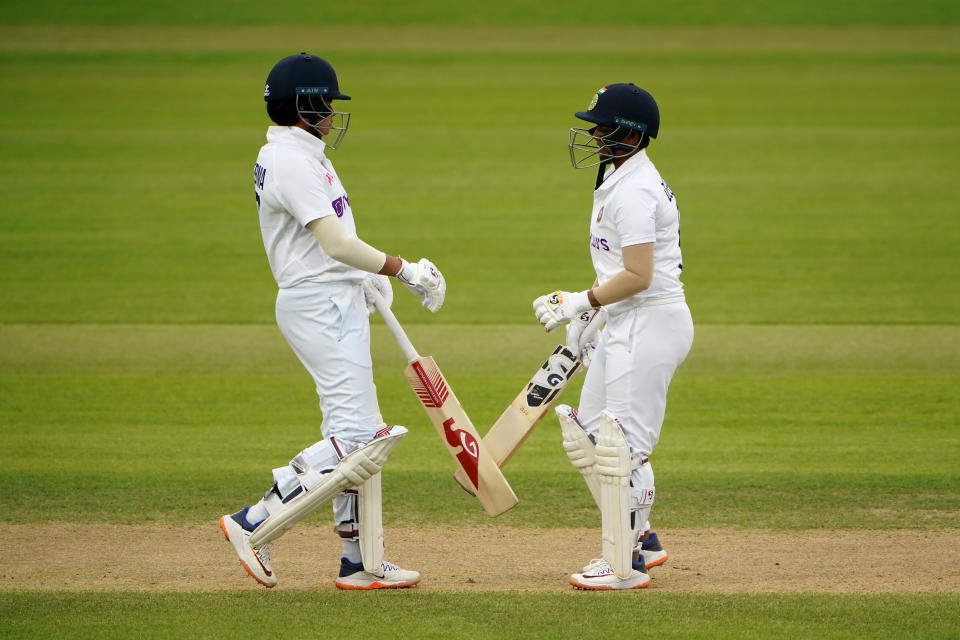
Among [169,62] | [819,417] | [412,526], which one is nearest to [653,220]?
[412,526]

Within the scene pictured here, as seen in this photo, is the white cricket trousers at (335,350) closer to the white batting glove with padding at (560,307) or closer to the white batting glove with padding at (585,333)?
the white batting glove with padding at (560,307)

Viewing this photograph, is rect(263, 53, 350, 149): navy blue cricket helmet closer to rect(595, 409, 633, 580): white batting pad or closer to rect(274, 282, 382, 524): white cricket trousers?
rect(274, 282, 382, 524): white cricket trousers

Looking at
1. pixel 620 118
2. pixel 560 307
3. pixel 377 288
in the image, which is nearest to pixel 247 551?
pixel 377 288

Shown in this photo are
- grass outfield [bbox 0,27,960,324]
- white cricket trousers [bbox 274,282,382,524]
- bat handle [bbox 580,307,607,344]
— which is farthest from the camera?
grass outfield [bbox 0,27,960,324]

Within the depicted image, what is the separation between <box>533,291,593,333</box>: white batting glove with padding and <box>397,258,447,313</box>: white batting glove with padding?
1.39 ft

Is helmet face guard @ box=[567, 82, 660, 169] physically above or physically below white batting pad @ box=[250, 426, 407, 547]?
above

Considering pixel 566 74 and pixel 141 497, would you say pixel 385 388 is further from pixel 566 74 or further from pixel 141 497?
pixel 566 74

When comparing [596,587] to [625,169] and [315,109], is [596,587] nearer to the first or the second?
[625,169]

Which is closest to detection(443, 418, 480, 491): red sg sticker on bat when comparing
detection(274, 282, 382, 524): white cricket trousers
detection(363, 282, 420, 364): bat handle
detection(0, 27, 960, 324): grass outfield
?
detection(363, 282, 420, 364): bat handle

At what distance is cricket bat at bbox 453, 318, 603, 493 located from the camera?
17.7 feet

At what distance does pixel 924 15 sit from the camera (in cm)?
3412

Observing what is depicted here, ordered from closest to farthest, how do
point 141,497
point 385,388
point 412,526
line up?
point 412,526
point 141,497
point 385,388

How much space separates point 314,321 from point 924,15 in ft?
109

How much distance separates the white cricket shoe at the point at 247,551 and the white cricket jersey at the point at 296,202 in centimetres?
100
